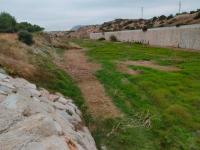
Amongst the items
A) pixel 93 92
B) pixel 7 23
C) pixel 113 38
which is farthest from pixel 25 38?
pixel 113 38

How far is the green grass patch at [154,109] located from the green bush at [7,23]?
19752 mm

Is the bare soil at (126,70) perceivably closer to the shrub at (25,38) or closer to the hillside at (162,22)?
the shrub at (25,38)

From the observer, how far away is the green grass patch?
1285cm

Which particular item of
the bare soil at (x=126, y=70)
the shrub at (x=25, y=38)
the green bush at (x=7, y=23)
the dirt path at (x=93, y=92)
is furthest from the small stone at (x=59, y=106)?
the green bush at (x=7, y=23)

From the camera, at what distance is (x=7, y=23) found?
43969mm

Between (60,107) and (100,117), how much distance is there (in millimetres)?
2132

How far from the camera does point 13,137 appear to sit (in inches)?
341

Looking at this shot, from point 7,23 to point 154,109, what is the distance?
30671 millimetres

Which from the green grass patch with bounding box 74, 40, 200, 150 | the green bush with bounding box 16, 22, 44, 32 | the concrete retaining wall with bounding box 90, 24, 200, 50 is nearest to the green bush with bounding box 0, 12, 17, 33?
the green bush with bounding box 16, 22, 44, 32

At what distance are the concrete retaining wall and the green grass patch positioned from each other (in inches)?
835

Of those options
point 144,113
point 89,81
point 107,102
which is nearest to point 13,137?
point 144,113

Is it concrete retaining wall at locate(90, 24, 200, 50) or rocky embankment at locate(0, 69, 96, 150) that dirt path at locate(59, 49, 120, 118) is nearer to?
rocky embankment at locate(0, 69, 96, 150)

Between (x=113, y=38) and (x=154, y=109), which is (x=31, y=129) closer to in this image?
(x=154, y=109)

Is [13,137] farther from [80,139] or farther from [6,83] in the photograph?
[6,83]
